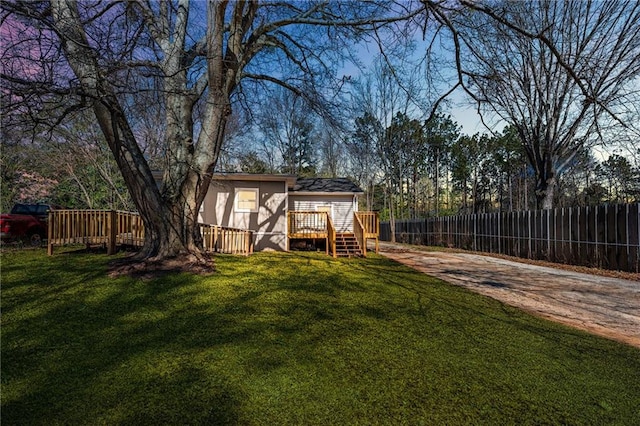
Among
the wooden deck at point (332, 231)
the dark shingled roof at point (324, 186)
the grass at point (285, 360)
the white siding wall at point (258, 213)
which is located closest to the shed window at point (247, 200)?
the white siding wall at point (258, 213)

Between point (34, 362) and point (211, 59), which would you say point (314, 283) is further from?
point (211, 59)

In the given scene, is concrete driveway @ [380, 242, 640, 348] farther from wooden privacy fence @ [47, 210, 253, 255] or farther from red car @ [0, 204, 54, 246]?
red car @ [0, 204, 54, 246]

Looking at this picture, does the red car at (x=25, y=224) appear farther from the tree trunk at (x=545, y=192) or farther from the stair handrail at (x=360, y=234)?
the tree trunk at (x=545, y=192)

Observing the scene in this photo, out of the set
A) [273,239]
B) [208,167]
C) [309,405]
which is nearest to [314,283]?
[208,167]

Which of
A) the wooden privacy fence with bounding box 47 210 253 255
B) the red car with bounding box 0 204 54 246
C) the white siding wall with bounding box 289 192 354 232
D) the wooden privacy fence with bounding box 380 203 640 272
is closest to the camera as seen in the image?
the wooden privacy fence with bounding box 47 210 253 255

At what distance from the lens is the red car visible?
10297 millimetres

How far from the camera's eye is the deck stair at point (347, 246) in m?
12.3

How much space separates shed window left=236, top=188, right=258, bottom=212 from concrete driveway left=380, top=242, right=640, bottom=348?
24.4 feet

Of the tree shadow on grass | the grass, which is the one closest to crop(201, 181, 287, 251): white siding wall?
the tree shadow on grass

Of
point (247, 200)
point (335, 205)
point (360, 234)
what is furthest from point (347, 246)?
point (247, 200)

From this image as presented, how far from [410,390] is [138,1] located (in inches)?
333

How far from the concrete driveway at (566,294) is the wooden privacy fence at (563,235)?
A: 4.63 ft

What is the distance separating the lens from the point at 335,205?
1633 centimetres

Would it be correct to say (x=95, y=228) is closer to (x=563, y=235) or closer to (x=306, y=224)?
(x=306, y=224)
